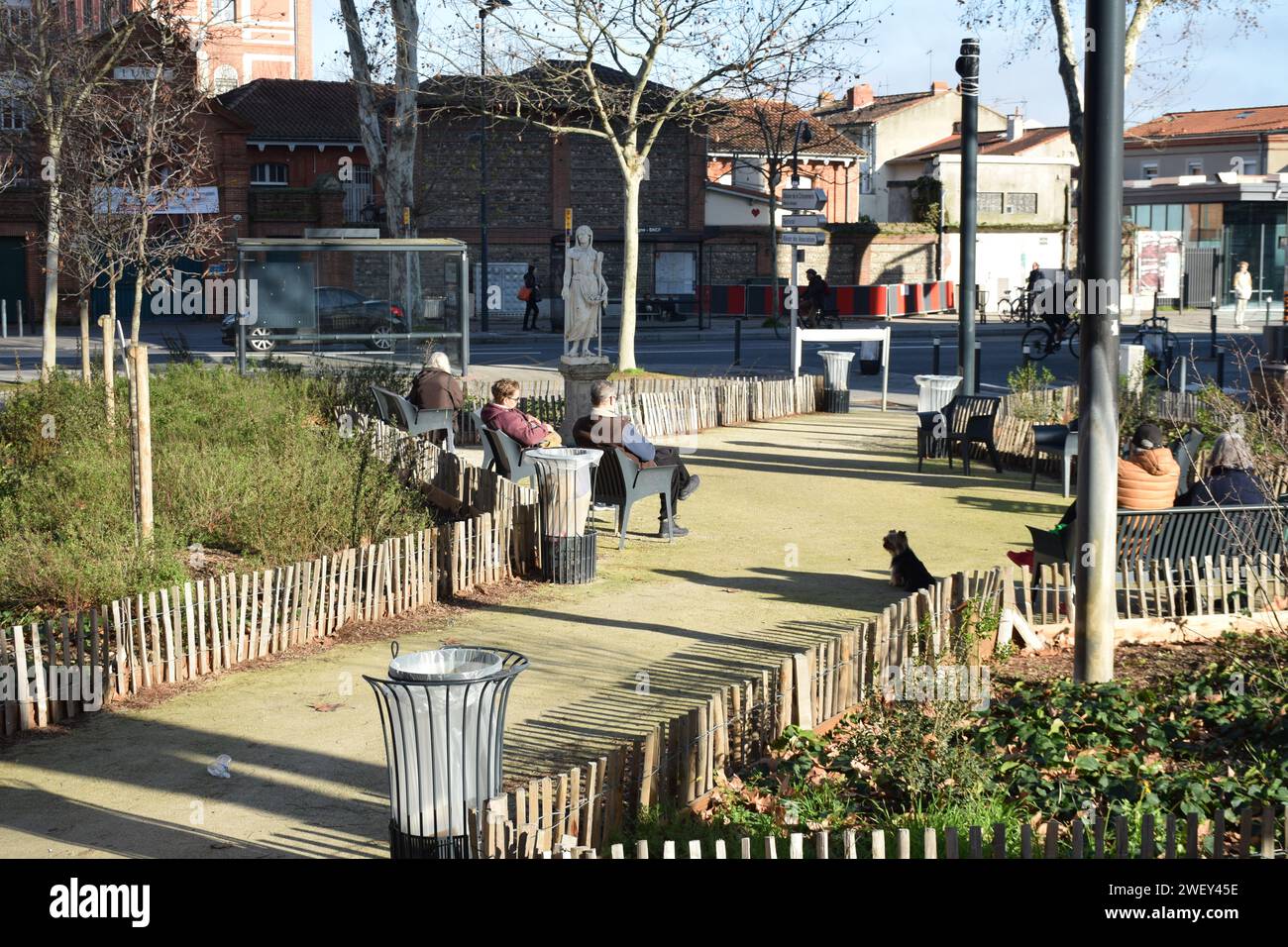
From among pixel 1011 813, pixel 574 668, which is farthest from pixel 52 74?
pixel 1011 813

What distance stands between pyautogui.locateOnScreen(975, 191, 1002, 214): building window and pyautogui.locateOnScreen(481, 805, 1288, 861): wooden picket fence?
5578 centimetres

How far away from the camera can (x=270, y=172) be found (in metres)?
54.8

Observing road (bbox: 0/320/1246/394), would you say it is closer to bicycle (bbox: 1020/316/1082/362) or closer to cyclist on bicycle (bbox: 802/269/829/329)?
bicycle (bbox: 1020/316/1082/362)

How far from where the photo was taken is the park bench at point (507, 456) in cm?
1363

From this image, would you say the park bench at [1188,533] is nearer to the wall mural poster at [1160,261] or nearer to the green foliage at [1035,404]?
the green foliage at [1035,404]

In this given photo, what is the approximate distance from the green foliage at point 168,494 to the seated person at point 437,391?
1.94 metres

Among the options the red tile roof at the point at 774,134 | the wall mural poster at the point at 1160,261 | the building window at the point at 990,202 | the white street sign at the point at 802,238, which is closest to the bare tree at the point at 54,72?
the white street sign at the point at 802,238

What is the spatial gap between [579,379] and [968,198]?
5.90m

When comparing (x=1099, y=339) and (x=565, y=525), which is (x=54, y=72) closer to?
(x=565, y=525)

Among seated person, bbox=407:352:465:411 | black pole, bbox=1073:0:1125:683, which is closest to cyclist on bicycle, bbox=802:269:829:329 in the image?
seated person, bbox=407:352:465:411

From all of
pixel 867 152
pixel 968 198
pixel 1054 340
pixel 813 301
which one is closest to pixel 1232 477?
pixel 968 198

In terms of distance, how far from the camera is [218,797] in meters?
7.07

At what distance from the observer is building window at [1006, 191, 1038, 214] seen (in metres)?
60.4
